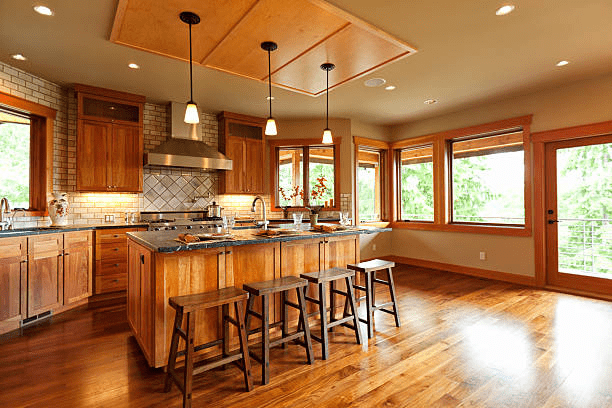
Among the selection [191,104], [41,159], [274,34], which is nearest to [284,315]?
[191,104]

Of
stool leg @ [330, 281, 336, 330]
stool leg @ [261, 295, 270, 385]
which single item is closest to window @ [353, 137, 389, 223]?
stool leg @ [330, 281, 336, 330]

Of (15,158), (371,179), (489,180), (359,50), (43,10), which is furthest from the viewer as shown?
(371,179)

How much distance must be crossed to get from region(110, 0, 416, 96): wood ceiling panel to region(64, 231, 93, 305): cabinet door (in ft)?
7.34

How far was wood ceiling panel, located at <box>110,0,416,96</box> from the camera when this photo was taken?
2.46m

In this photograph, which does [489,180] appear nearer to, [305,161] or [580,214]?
[580,214]

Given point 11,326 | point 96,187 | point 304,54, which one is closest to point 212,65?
point 304,54

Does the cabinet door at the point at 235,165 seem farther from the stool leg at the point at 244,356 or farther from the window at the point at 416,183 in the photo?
the stool leg at the point at 244,356

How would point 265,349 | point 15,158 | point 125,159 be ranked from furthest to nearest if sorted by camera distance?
point 125,159, point 15,158, point 265,349

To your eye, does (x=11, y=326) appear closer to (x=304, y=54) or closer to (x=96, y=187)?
(x=96, y=187)

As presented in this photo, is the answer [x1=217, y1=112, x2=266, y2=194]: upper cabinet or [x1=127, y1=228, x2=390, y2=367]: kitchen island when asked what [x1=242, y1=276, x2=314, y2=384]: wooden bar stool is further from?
[x1=217, y1=112, x2=266, y2=194]: upper cabinet

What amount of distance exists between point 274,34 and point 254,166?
120 inches

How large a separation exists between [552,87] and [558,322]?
3117 mm

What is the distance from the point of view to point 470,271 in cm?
529

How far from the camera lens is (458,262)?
546 cm
